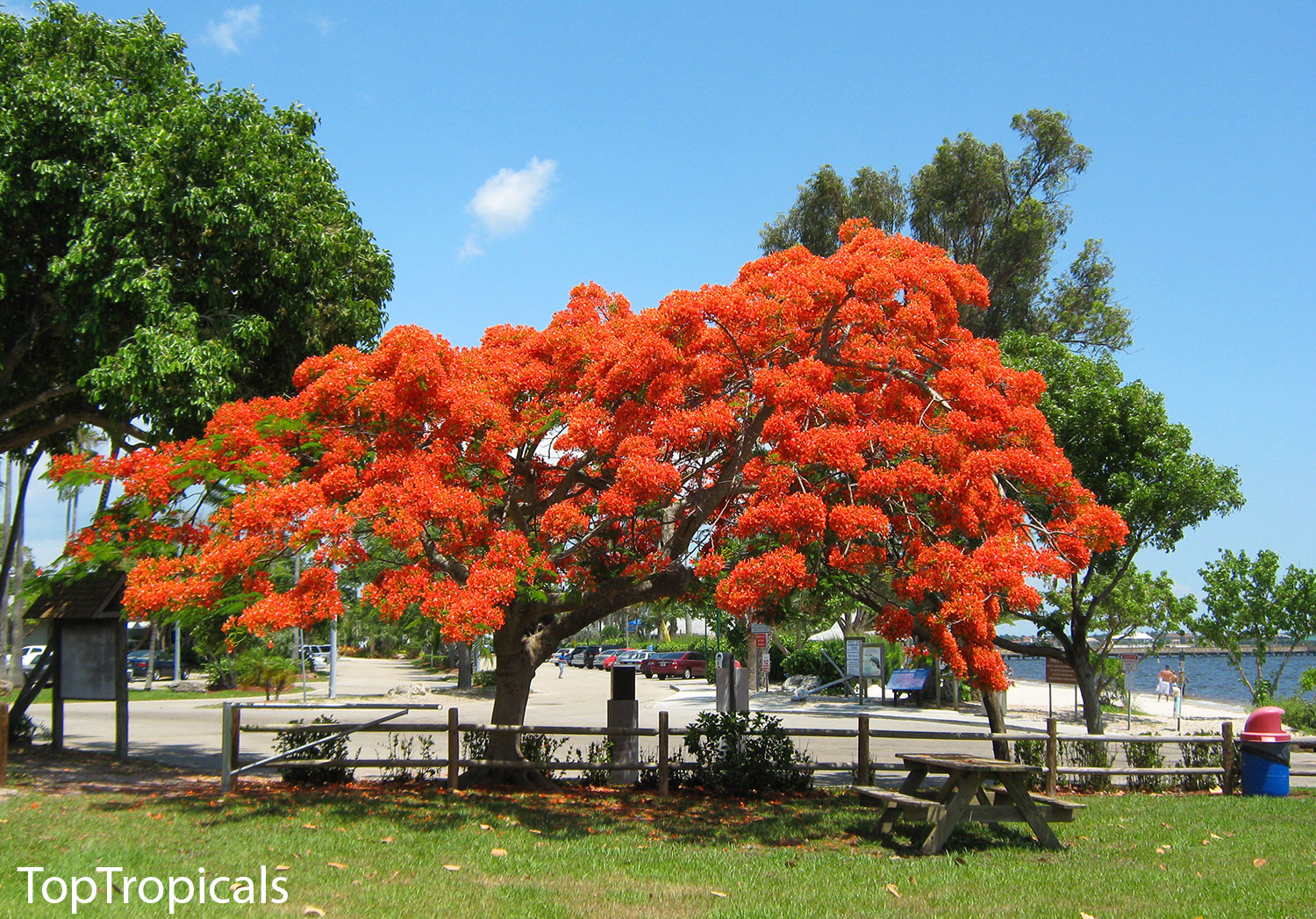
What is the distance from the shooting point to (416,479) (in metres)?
8.80

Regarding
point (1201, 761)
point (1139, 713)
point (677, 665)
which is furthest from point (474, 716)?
point (1139, 713)

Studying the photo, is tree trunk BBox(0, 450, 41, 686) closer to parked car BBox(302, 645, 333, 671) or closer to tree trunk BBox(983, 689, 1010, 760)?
tree trunk BBox(983, 689, 1010, 760)

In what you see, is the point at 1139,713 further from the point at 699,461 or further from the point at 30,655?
the point at 30,655

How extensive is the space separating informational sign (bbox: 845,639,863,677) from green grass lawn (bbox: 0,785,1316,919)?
1817 cm

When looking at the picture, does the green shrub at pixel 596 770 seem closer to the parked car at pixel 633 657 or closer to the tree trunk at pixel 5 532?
the tree trunk at pixel 5 532

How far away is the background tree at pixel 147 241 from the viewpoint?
11.8 metres

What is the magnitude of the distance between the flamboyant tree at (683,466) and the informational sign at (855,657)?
19.2 meters

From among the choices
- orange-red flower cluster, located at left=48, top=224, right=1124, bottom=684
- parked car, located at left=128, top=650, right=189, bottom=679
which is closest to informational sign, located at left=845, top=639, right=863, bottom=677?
orange-red flower cluster, located at left=48, top=224, right=1124, bottom=684

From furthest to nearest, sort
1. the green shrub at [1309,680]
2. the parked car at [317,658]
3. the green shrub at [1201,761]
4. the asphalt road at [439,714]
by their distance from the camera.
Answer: the parked car at [317,658]
the green shrub at [1309,680]
the asphalt road at [439,714]
the green shrub at [1201,761]

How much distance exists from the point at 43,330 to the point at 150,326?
3.35 metres

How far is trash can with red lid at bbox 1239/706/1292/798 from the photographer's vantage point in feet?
40.5

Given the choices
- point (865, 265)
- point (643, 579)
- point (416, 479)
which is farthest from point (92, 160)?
point (865, 265)

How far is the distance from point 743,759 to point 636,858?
12.8ft

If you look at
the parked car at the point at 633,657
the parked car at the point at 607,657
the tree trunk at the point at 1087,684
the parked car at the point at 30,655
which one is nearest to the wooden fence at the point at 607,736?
the tree trunk at the point at 1087,684
